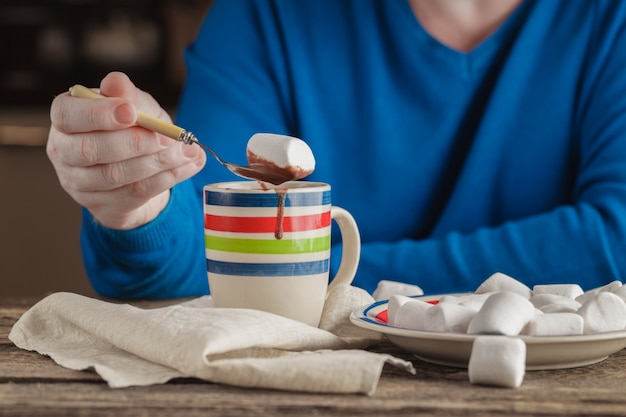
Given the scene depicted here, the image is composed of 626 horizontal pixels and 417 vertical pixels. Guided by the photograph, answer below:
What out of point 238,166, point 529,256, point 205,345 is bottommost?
point 529,256

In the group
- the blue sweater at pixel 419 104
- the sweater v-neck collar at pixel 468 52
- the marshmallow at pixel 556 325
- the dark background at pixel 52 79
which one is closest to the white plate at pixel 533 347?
the marshmallow at pixel 556 325

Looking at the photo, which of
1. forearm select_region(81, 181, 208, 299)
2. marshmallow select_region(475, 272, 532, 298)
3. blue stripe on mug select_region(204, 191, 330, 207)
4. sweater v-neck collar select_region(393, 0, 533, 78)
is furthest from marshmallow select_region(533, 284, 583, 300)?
sweater v-neck collar select_region(393, 0, 533, 78)

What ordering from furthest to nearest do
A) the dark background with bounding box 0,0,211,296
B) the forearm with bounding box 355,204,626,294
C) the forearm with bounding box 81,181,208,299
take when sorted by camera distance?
the dark background with bounding box 0,0,211,296 < the forearm with bounding box 355,204,626,294 < the forearm with bounding box 81,181,208,299

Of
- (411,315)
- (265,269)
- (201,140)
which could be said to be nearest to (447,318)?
(411,315)

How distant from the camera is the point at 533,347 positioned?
26.7 inches

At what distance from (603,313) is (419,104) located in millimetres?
862

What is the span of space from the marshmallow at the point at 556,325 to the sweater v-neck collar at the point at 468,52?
2.87ft

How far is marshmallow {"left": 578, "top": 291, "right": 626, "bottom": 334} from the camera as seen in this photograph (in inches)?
27.7

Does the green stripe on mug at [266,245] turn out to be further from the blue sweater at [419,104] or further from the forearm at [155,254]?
the blue sweater at [419,104]

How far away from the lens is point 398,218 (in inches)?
60.7

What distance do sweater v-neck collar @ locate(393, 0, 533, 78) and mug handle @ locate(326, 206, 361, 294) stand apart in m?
0.67

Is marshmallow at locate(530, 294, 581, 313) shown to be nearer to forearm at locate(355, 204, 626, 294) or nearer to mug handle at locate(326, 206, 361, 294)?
mug handle at locate(326, 206, 361, 294)

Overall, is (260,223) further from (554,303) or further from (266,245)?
(554,303)

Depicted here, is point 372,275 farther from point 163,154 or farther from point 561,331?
point 561,331
